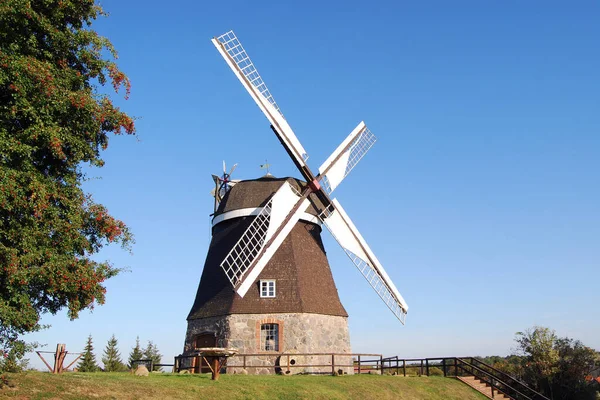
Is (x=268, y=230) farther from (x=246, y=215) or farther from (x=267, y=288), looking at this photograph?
(x=267, y=288)

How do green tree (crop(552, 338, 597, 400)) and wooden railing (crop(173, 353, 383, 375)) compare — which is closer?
wooden railing (crop(173, 353, 383, 375))

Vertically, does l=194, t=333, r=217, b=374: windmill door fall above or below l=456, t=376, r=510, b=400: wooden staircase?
above

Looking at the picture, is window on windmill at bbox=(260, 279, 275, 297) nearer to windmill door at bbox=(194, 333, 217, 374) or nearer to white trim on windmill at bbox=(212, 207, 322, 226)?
windmill door at bbox=(194, 333, 217, 374)

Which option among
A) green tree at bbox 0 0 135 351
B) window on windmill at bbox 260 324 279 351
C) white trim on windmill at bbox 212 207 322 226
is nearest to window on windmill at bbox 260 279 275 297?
window on windmill at bbox 260 324 279 351

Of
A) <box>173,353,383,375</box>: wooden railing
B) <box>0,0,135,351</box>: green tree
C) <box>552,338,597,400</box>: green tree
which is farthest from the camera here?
<box>552,338,597,400</box>: green tree

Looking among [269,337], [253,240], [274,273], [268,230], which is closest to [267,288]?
[274,273]

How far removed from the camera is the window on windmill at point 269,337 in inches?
856

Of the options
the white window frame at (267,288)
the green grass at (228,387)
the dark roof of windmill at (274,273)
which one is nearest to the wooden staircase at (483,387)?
the green grass at (228,387)

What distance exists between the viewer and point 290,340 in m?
21.7

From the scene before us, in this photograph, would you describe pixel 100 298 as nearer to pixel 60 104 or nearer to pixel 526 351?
pixel 60 104

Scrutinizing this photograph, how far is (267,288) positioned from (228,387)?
7.64 meters

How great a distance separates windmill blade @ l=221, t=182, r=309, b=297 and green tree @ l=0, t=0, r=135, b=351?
8.91 m

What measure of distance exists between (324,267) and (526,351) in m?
11.7

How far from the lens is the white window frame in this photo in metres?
22.6
